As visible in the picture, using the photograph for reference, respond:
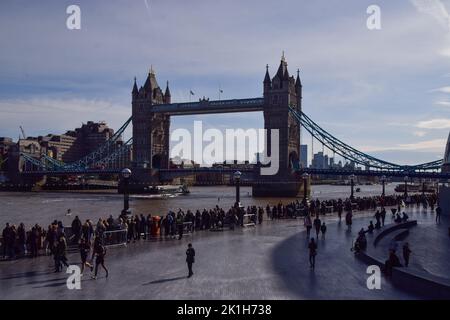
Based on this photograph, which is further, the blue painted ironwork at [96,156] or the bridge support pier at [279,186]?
the blue painted ironwork at [96,156]

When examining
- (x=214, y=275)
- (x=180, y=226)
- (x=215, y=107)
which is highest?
(x=215, y=107)

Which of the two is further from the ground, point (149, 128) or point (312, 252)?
point (149, 128)

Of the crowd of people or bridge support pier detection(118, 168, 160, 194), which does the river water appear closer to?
the crowd of people

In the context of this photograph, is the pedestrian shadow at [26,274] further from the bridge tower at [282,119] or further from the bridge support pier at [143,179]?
the bridge support pier at [143,179]

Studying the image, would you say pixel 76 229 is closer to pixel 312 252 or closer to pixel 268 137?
pixel 312 252

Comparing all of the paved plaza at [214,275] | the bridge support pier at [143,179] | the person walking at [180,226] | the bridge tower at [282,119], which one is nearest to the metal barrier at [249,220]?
the person walking at [180,226]

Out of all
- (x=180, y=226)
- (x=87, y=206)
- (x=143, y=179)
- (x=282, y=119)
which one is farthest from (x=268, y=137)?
(x=180, y=226)

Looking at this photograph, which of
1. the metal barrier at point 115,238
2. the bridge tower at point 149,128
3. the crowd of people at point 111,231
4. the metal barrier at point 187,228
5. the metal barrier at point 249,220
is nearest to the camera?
the crowd of people at point 111,231
